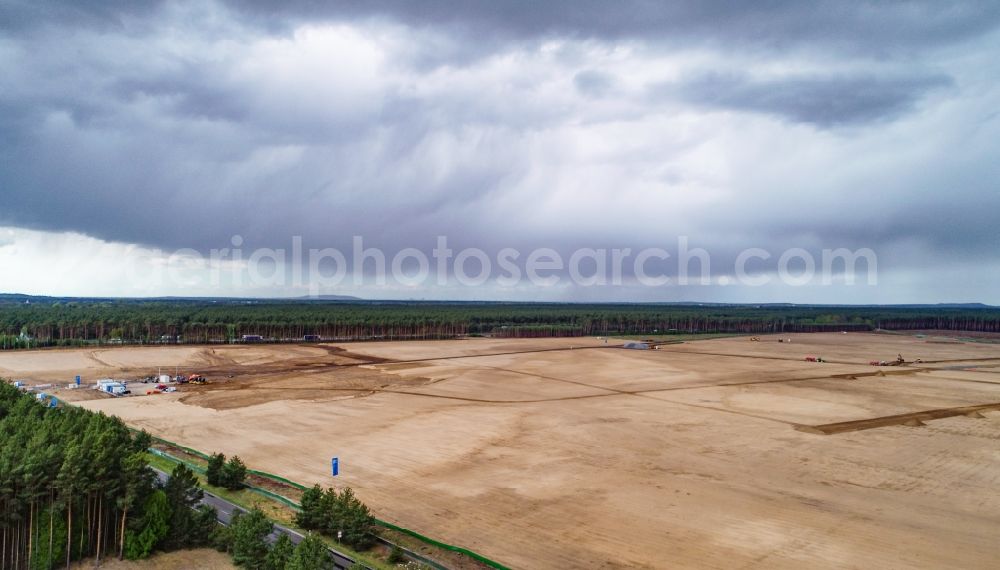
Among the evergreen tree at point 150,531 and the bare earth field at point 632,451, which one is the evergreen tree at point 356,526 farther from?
the evergreen tree at point 150,531

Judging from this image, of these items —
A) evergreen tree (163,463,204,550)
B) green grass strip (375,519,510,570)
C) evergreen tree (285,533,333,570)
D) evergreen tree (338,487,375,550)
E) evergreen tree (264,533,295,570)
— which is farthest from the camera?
evergreen tree (163,463,204,550)

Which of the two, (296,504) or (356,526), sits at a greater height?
(356,526)

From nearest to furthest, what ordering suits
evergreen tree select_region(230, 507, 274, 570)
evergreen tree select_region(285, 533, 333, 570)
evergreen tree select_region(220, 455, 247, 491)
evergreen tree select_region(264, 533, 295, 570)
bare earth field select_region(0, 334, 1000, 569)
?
evergreen tree select_region(285, 533, 333, 570), evergreen tree select_region(264, 533, 295, 570), evergreen tree select_region(230, 507, 274, 570), bare earth field select_region(0, 334, 1000, 569), evergreen tree select_region(220, 455, 247, 491)

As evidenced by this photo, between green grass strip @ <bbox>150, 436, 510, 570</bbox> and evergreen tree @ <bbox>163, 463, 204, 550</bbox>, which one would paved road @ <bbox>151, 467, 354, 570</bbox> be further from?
green grass strip @ <bbox>150, 436, 510, 570</bbox>

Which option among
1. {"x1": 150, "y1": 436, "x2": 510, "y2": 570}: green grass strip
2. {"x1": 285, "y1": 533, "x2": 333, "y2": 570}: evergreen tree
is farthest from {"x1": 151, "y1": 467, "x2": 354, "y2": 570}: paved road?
{"x1": 285, "y1": 533, "x2": 333, "y2": 570}: evergreen tree

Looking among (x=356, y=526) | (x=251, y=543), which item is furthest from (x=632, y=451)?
(x=251, y=543)

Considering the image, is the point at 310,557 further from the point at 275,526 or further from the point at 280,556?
the point at 275,526
